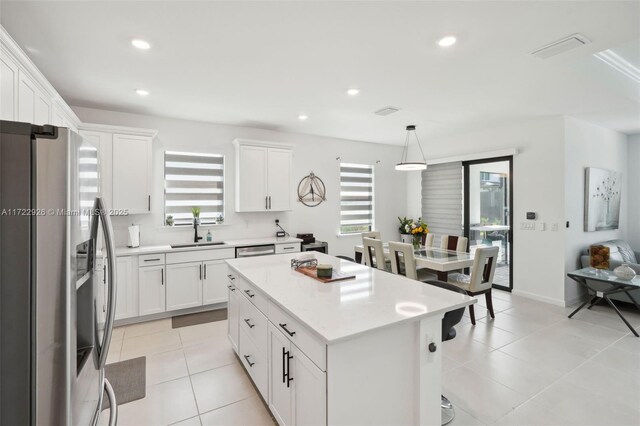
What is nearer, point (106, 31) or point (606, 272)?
point (106, 31)

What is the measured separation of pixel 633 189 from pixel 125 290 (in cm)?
839

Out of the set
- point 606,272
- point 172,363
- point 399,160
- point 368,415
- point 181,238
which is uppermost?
point 399,160

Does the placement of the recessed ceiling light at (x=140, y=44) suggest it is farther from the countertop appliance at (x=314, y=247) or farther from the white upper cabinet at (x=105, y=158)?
the countertop appliance at (x=314, y=247)

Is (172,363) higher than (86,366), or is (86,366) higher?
(86,366)

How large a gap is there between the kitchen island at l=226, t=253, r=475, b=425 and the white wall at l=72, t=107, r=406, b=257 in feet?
9.56

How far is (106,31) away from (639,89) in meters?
5.44

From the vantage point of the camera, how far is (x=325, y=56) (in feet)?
8.83

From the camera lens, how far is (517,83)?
331cm

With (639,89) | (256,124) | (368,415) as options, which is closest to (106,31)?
(256,124)

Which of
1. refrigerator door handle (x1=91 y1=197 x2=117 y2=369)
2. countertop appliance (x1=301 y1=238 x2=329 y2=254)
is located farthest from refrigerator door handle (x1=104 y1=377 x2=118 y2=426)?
countertop appliance (x1=301 y1=238 x2=329 y2=254)

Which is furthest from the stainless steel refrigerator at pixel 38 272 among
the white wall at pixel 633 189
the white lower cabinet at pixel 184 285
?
the white wall at pixel 633 189

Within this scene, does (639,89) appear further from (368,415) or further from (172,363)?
(172,363)

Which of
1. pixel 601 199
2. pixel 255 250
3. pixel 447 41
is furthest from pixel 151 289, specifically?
pixel 601 199

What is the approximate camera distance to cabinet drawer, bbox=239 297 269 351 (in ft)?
7.11
